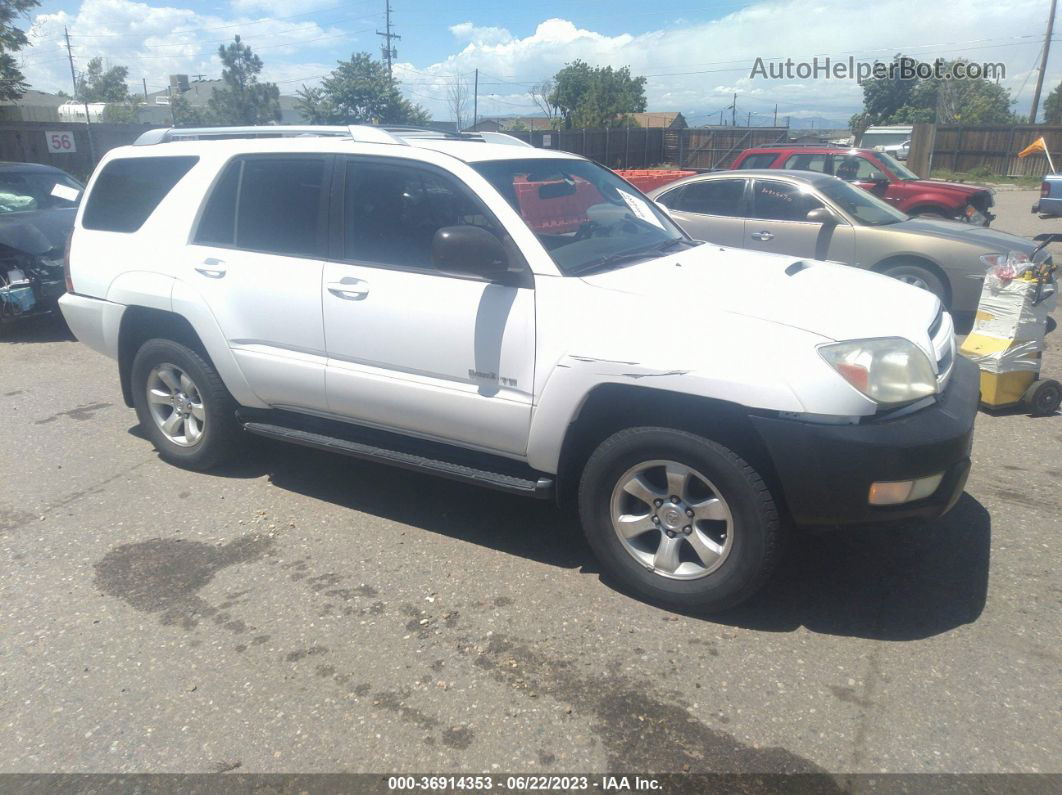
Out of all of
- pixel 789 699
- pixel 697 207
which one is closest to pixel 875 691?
pixel 789 699

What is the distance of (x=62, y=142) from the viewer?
18641 millimetres

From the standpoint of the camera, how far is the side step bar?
11.9ft

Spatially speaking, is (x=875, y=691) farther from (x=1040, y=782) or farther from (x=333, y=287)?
(x=333, y=287)

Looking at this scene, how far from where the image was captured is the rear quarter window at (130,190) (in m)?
4.76

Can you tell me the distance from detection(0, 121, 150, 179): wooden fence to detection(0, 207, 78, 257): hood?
10966 millimetres

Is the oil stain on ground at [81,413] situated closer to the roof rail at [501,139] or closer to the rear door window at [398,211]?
the rear door window at [398,211]

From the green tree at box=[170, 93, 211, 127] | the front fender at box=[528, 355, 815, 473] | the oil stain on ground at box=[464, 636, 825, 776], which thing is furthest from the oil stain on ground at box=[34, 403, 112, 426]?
the green tree at box=[170, 93, 211, 127]

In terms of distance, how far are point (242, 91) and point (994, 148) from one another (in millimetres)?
56315

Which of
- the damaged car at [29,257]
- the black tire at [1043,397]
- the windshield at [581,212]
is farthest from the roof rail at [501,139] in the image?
the damaged car at [29,257]

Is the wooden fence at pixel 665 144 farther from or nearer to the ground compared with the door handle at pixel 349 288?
farther from the ground

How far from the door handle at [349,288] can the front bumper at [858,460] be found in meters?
1.96

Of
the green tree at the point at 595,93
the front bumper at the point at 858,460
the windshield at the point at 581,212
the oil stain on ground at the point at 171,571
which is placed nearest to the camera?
the front bumper at the point at 858,460

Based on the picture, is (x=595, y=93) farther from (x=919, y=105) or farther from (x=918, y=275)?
(x=918, y=275)

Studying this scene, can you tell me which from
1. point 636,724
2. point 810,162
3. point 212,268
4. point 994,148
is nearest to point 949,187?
point 810,162
